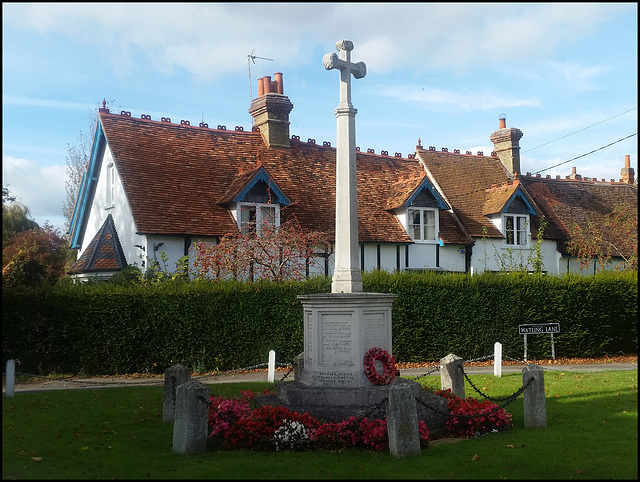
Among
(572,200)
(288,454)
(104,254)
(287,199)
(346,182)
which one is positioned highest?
(572,200)

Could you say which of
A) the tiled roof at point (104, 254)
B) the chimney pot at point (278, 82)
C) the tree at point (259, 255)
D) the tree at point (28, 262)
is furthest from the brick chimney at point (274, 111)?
the tree at point (28, 262)

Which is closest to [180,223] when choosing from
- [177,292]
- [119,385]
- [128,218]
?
[128,218]

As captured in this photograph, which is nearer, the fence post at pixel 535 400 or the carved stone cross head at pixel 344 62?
the fence post at pixel 535 400

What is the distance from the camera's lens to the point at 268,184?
22.6 metres

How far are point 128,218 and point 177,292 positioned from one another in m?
5.40

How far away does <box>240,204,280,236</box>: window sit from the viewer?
880 inches

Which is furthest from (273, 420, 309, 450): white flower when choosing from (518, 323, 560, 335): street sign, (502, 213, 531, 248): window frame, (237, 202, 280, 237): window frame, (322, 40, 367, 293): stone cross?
(502, 213, 531, 248): window frame

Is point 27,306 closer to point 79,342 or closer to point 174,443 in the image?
point 79,342

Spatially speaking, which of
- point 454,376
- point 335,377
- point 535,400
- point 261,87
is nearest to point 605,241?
point 261,87

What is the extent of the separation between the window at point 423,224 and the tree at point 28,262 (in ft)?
44.4

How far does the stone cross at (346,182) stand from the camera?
1038cm

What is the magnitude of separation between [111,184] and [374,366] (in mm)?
16703

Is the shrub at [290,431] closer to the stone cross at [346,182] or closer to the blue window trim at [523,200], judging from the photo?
the stone cross at [346,182]

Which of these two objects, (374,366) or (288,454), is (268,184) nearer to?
(374,366)
